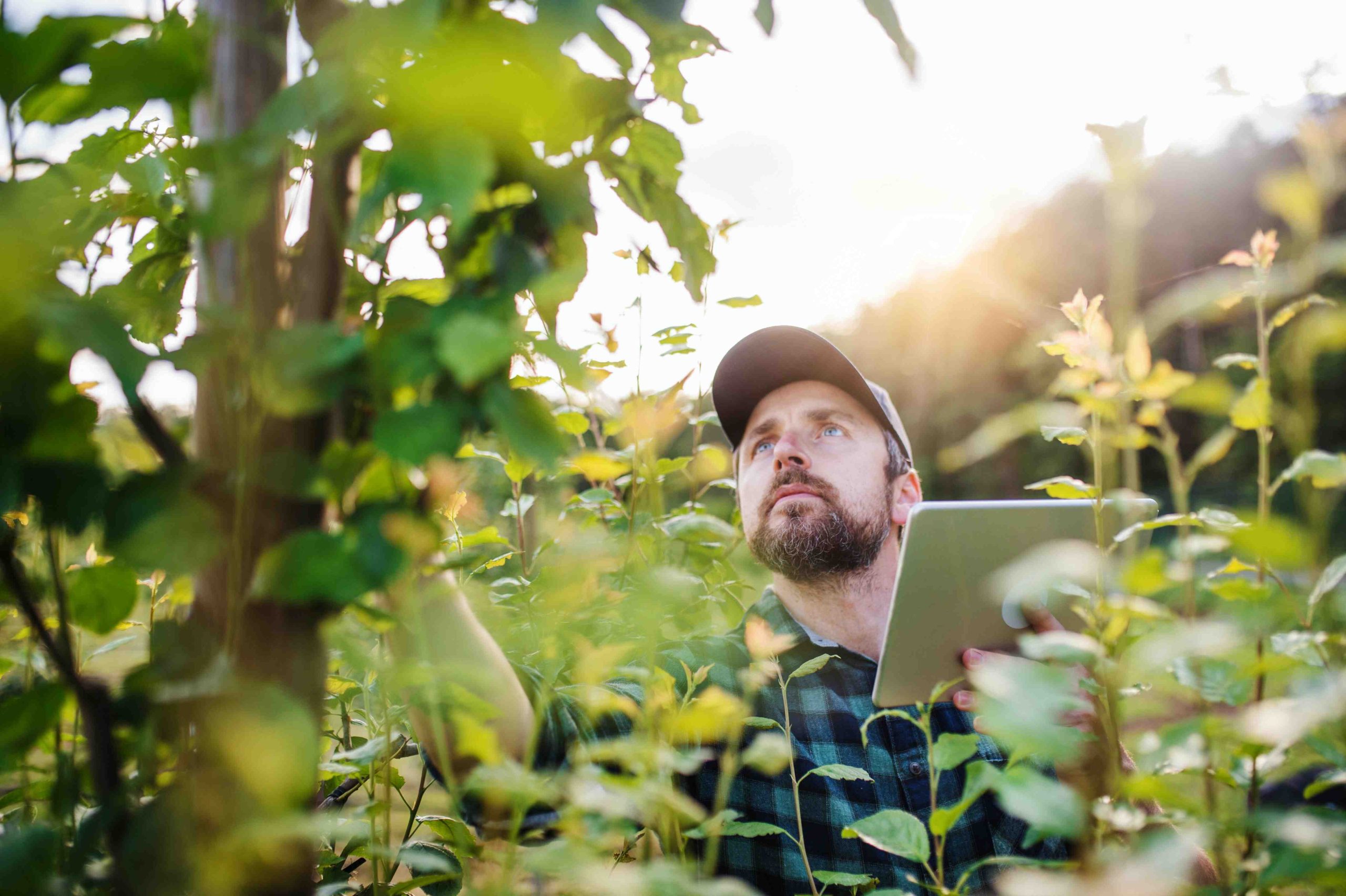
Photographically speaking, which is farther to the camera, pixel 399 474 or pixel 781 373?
pixel 781 373

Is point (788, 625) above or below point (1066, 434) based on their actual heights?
below

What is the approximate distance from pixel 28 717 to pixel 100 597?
105 millimetres

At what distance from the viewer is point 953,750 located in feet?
2.52

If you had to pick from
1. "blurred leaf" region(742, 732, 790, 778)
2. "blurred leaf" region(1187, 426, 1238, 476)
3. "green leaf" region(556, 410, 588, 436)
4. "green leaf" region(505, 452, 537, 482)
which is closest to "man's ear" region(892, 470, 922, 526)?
"green leaf" region(556, 410, 588, 436)

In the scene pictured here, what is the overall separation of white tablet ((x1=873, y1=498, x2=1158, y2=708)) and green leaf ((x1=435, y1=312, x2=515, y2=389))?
886 millimetres

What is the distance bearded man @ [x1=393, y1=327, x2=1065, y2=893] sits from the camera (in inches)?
62.9

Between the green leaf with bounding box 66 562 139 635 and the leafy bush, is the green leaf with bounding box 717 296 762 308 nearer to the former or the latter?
the leafy bush

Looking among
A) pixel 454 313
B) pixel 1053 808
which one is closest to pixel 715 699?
pixel 1053 808

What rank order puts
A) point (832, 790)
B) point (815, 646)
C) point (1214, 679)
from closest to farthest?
point (1214, 679) → point (832, 790) → point (815, 646)

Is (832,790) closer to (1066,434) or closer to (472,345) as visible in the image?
(1066,434)

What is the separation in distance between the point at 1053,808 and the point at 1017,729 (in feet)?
0.30

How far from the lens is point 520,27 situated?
62 centimetres

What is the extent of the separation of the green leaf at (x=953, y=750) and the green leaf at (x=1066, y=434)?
12.5 inches

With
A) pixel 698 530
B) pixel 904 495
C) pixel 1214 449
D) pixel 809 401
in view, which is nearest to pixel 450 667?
pixel 1214 449
